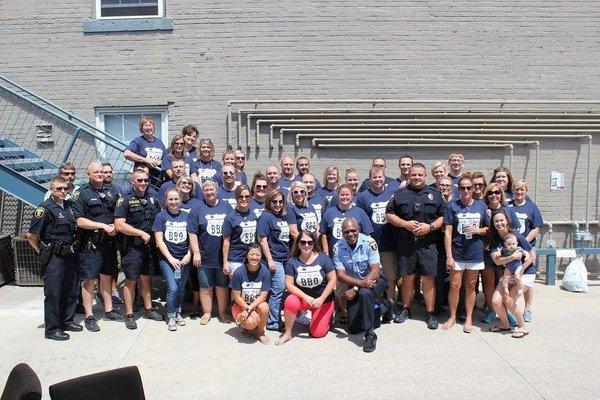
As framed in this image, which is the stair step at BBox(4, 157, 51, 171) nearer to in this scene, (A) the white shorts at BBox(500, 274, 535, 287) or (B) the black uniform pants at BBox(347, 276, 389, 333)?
(B) the black uniform pants at BBox(347, 276, 389, 333)

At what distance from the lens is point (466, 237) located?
570 centimetres

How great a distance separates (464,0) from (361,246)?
497 cm

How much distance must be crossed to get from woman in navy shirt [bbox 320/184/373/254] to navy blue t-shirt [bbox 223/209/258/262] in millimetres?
795

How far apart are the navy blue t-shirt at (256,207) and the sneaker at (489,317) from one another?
276 centimetres

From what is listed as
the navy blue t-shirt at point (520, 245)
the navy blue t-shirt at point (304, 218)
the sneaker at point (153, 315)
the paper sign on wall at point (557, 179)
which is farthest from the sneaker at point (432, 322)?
the paper sign on wall at point (557, 179)

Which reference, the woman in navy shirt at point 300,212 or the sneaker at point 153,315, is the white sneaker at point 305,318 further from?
the sneaker at point 153,315

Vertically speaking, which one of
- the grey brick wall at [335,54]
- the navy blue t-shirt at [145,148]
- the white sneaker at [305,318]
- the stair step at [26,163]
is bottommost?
the white sneaker at [305,318]

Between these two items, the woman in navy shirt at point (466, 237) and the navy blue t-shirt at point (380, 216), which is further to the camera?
the navy blue t-shirt at point (380, 216)

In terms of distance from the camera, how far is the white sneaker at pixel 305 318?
221 inches

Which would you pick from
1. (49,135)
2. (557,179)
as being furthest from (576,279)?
(49,135)

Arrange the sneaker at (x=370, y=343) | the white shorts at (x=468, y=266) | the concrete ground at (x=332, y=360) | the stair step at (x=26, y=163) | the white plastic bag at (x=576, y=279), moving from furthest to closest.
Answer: the white plastic bag at (x=576, y=279)
the stair step at (x=26, y=163)
the white shorts at (x=468, y=266)
the sneaker at (x=370, y=343)
the concrete ground at (x=332, y=360)

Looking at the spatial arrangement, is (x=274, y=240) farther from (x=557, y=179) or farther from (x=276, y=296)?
(x=557, y=179)

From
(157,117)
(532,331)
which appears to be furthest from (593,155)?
(157,117)

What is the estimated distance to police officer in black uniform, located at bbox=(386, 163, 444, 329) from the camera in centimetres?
580
